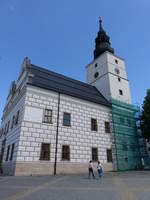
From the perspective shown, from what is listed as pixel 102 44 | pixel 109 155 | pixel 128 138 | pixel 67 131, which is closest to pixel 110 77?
pixel 102 44

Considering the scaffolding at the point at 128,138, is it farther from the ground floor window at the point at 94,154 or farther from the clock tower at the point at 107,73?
the ground floor window at the point at 94,154

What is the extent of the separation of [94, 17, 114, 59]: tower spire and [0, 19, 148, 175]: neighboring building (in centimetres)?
1086

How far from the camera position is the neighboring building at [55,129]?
16250 millimetres

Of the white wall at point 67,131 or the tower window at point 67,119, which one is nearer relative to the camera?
the white wall at point 67,131

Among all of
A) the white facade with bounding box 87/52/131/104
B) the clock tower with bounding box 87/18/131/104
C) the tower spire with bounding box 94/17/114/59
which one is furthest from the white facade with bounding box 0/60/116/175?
the tower spire with bounding box 94/17/114/59

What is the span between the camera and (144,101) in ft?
86.5

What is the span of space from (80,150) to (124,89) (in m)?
16.6

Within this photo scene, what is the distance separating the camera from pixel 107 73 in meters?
29.5

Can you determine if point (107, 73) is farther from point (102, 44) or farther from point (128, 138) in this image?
point (128, 138)

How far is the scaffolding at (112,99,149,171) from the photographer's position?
23.1m

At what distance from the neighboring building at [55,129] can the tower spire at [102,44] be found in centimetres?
1086

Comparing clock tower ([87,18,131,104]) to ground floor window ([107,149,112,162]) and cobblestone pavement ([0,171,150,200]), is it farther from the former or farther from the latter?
cobblestone pavement ([0,171,150,200])

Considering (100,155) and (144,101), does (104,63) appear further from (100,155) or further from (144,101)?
(100,155)

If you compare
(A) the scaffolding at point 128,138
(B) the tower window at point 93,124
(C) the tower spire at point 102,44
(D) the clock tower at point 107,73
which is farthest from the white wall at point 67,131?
(C) the tower spire at point 102,44
